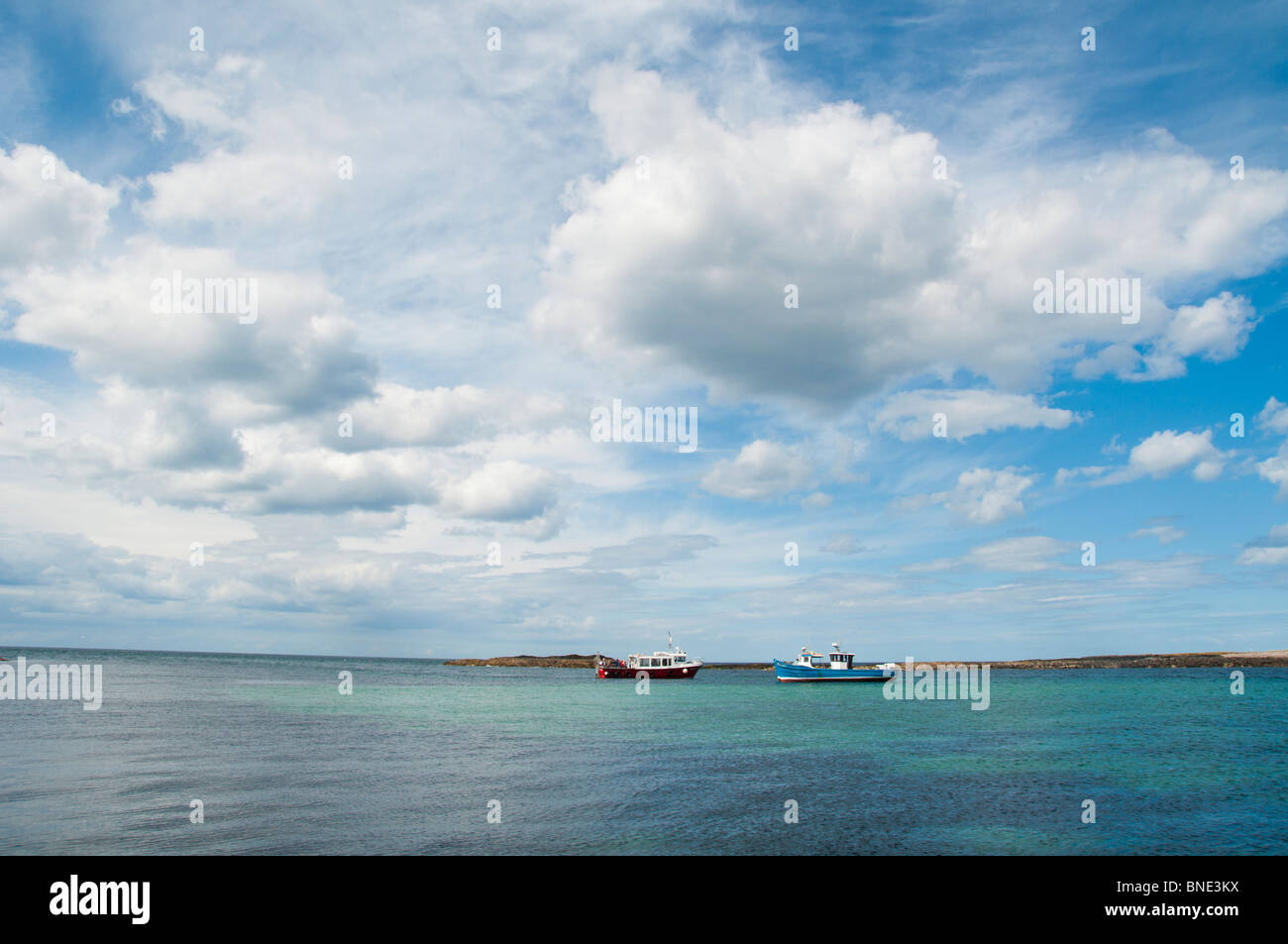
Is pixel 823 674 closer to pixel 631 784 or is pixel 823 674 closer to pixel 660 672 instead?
pixel 660 672

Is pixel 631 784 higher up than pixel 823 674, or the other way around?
pixel 631 784

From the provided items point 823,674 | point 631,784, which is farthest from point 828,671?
point 631,784

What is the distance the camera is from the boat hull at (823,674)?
13662cm

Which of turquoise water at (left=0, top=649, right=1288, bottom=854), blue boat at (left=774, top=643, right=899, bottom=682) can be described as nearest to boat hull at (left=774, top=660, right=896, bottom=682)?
blue boat at (left=774, top=643, right=899, bottom=682)

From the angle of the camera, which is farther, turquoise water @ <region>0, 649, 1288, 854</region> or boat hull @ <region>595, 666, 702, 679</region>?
boat hull @ <region>595, 666, 702, 679</region>

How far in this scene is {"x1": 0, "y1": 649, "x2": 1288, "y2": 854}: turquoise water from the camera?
23734 millimetres

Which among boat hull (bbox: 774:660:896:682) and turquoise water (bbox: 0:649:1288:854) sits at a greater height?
turquoise water (bbox: 0:649:1288:854)

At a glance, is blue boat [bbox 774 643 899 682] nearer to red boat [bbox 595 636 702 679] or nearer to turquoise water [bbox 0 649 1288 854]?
red boat [bbox 595 636 702 679]

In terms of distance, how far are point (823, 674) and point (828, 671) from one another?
1061 millimetres

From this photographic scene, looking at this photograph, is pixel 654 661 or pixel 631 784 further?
pixel 654 661

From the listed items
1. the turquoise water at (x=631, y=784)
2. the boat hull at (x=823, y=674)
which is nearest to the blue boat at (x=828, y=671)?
the boat hull at (x=823, y=674)

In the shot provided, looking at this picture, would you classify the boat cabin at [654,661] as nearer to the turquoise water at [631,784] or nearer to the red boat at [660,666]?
the red boat at [660,666]

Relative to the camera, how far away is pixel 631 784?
33031mm
